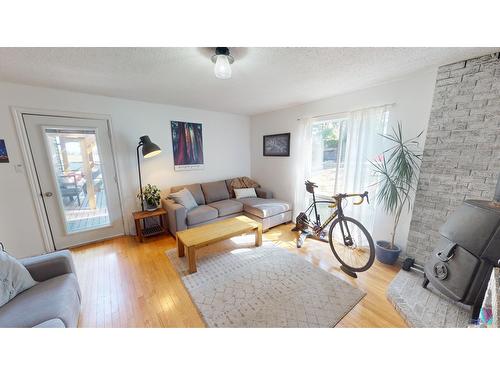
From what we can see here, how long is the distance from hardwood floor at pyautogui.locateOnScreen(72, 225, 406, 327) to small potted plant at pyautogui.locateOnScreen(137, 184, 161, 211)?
54 centimetres

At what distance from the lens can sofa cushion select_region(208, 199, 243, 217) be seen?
3089mm

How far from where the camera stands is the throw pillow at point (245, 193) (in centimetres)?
365

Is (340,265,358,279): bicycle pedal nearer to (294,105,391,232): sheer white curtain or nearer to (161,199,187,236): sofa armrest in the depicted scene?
(294,105,391,232): sheer white curtain

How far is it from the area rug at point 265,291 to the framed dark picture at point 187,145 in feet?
5.83

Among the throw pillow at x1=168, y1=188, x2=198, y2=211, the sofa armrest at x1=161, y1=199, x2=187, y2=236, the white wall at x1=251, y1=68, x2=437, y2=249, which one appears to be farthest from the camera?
the throw pillow at x1=168, y1=188, x2=198, y2=211

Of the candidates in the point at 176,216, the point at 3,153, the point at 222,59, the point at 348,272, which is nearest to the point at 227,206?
the point at 176,216

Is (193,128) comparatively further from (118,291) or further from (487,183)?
(487,183)

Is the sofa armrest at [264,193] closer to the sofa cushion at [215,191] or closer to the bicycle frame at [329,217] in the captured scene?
the sofa cushion at [215,191]

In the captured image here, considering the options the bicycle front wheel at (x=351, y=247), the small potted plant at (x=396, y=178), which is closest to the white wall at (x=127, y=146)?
Answer: the bicycle front wheel at (x=351, y=247)

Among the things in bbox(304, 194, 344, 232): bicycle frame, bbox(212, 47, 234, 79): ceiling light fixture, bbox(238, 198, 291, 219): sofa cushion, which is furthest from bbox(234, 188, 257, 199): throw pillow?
bbox(212, 47, 234, 79): ceiling light fixture

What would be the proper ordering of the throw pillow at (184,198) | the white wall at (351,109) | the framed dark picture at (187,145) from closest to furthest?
1. the white wall at (351,109)
2. the throw pillow at (184,198)
3. the framed dark picture at (187,145)

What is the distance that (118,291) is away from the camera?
1.76 metres

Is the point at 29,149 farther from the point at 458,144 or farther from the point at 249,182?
the point at 458,144
